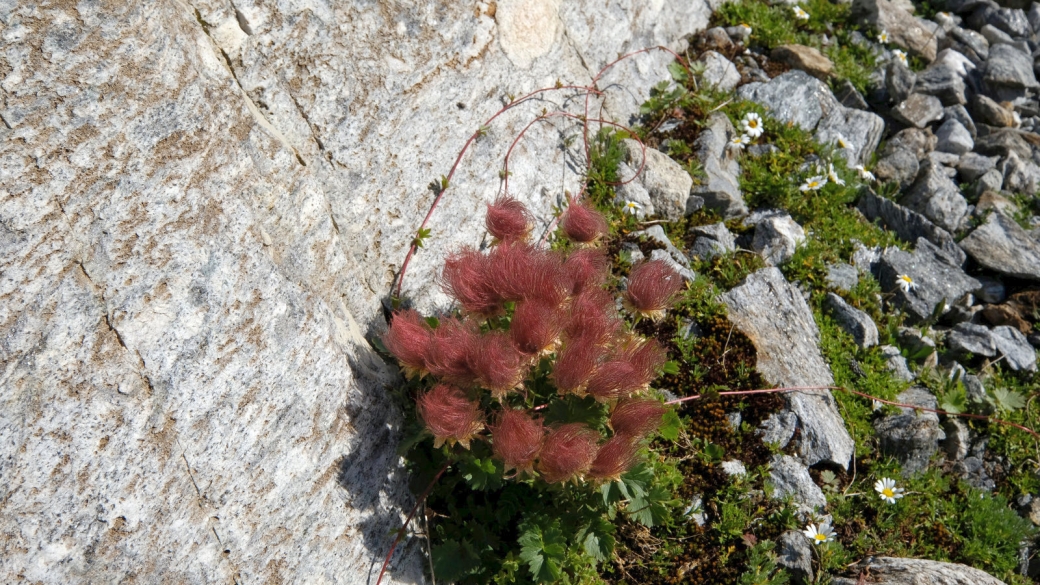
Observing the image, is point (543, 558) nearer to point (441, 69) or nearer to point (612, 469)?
point (612, 469)

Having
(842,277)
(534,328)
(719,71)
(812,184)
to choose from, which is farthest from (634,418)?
(719,71)

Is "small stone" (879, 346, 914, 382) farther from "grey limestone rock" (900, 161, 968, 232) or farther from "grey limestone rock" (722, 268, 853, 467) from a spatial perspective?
"grey limestone rock" (900, 161, 968, 232)

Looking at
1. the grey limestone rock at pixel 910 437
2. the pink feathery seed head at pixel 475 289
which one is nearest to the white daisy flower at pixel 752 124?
the grey limestone rock at pixel 910 437

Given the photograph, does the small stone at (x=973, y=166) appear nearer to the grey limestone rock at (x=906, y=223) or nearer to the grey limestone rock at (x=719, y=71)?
the grey limestone rock at (x=906, y=223)

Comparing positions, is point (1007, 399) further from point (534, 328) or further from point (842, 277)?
point (534, 328)

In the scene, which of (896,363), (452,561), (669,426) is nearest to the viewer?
(452,561)

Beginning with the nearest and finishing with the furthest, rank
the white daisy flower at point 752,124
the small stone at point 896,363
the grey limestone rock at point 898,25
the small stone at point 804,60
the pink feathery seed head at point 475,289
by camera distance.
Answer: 1. the pink feathery seed head at point 475,289
2. the small stone at point 896,363
3. the white daisy flower at point 752,124
4. the small stone at point 804,60
5. the grey limestone rock at point 898,25

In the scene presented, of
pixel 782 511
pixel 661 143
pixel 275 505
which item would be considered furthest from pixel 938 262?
pixel 275 505
